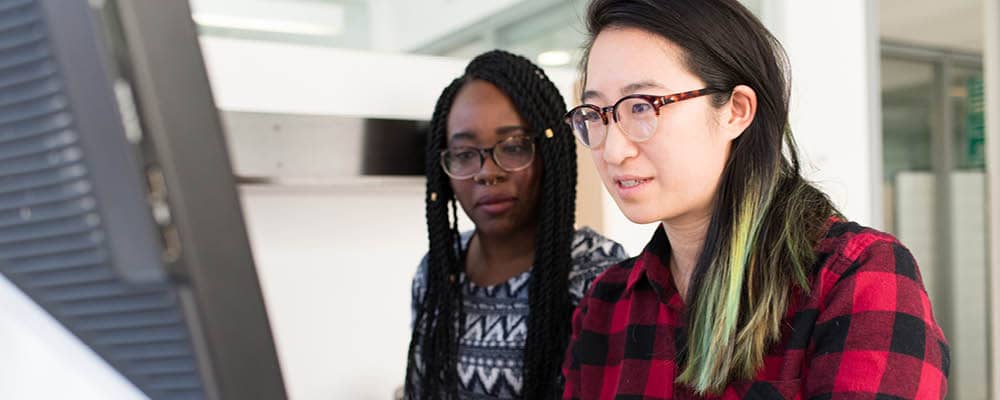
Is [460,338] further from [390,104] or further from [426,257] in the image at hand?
[390,104]

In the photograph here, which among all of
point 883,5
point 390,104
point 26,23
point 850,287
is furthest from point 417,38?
point 883,5

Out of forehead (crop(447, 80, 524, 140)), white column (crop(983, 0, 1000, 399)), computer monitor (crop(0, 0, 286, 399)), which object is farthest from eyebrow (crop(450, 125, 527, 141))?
white column (crop(983, 0, 1000, 399))

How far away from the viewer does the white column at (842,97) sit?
259 cm

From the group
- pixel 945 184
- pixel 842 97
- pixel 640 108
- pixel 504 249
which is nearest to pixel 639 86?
pixel 640 108

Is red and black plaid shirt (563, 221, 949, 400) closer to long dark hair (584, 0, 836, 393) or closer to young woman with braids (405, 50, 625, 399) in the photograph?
long dark hair (584, 0, 836, 393)

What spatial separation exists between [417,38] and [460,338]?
762 millimetres

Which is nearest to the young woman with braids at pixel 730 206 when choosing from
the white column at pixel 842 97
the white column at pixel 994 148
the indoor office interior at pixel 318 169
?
the indoor office interior at pixel 318 169

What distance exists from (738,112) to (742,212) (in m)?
0.12

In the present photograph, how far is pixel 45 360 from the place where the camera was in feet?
1.35

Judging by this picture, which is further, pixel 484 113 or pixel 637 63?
pixel 484 113

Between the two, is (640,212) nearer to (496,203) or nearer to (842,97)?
(496,203)

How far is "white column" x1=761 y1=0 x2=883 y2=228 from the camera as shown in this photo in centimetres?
259

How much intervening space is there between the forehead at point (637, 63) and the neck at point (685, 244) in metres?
0.17

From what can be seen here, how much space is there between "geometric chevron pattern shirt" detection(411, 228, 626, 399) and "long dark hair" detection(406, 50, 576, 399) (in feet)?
0.07
